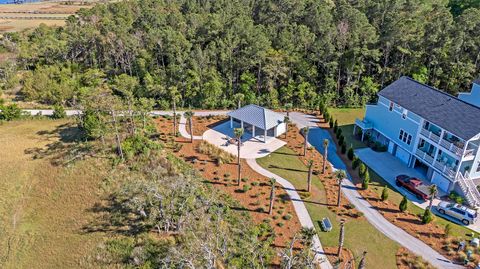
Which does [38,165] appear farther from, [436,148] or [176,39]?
[436,148]

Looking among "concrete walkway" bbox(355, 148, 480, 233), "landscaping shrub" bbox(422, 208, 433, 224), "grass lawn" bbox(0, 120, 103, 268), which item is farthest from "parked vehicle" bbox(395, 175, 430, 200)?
"grass lawn" bbox(0, 120, 103, 268)

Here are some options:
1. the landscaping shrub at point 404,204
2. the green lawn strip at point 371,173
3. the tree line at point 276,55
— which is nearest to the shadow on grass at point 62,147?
the tree line at point 276,55

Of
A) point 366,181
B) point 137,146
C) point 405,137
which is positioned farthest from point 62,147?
point 405,137

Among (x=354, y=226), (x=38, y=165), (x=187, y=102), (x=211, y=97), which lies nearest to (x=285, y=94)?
A: (x=211, y=97)

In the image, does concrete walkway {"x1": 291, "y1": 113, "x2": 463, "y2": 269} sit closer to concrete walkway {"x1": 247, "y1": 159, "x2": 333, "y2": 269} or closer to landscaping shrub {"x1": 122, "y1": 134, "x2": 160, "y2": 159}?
concrete walkway {"x1": 247, "y1": 159, "x2": 333, "y2": 269}

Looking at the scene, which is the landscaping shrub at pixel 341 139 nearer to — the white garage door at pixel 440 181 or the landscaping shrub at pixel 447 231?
the white garage door at pixel 440 181

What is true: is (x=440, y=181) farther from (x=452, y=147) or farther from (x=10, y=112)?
(x=10, y=112)
